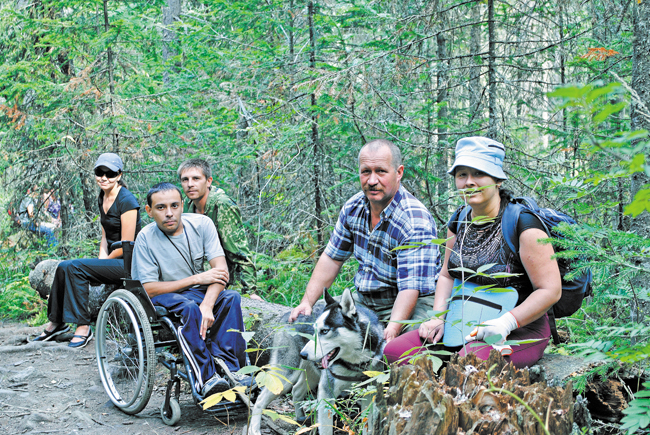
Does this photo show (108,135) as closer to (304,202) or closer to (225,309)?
(304,202)

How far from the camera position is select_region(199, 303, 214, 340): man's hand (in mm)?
3768

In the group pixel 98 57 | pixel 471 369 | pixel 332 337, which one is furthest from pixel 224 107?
pixel 471 369

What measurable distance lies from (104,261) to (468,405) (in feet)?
16.7

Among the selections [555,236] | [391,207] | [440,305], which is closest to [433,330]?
[440,305]

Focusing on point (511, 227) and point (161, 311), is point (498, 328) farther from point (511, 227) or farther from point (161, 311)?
point (161, 311)

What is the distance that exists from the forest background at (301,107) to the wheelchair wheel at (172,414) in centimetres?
246

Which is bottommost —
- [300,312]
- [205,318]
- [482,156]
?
[205,318]

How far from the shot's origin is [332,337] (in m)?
3.02

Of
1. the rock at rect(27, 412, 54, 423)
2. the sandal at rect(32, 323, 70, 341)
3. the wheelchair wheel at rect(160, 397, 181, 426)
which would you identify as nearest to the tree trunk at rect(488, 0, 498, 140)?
the wheelchair wheel at rect(160, 397, 181, 426)

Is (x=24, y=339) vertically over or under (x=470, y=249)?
under

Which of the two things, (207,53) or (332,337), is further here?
(207,53)

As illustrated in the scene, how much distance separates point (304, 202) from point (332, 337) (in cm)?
410

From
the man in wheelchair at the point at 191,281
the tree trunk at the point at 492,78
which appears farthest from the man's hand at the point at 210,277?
the tree trunk at the point at 492,78

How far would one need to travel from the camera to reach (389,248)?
3518 millimetres
